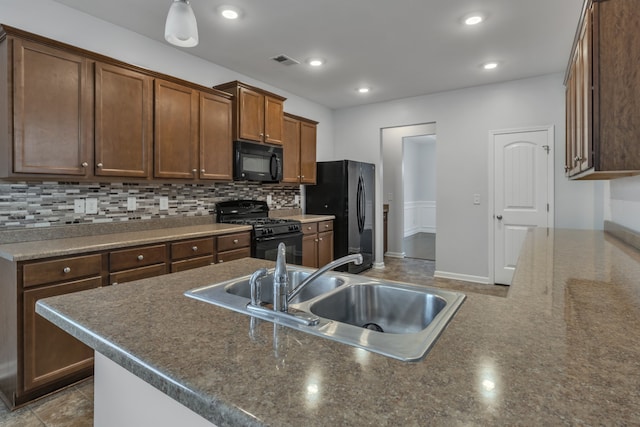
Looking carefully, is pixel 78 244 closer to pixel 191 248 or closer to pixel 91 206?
pixel 91 206

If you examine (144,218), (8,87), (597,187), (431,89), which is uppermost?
(431,89)

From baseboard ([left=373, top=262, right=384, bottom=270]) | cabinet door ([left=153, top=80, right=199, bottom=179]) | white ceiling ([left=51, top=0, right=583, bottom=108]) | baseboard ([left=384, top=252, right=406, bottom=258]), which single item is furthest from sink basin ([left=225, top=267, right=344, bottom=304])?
baseboard ([left=384, top=252, right=406, bottom=258])

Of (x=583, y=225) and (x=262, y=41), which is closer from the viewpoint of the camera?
(x=262, y=41)

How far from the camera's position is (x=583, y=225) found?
396 cm

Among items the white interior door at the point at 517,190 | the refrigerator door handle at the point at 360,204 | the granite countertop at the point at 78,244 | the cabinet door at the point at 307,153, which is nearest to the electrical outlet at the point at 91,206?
the granite countertop at the point at 78,244

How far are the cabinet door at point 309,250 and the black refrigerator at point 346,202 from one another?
484 mm

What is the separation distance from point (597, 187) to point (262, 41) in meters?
3.86

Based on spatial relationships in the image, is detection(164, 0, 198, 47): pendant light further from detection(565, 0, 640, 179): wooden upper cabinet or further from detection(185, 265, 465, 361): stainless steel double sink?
detection(565, 0, 640, 179): wooden upper cabinet

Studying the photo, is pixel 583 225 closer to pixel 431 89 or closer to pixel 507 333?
pixel 431 89

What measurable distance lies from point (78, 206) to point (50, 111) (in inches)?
28.9

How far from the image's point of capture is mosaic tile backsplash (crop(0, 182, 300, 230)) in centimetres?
233

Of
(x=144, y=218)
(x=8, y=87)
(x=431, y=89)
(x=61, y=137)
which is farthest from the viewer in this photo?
(x=431, y=89)

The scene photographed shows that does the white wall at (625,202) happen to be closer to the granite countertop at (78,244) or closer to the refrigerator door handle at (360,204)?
the refrigerator door handle at (360,204)

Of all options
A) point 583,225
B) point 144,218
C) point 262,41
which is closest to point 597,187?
point 583,225
